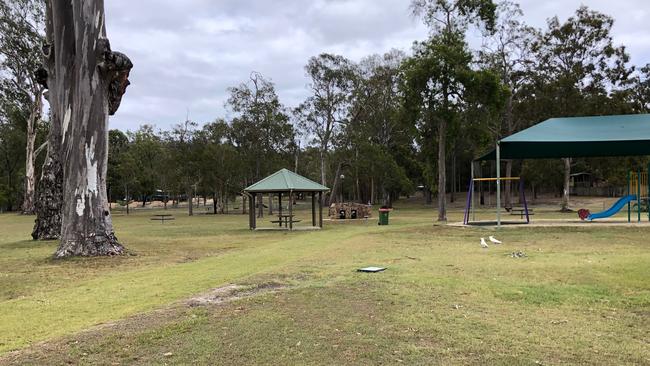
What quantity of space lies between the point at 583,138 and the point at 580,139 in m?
0.18

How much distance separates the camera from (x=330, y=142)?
50219 mm

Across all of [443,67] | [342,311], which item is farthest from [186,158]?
[342,311]

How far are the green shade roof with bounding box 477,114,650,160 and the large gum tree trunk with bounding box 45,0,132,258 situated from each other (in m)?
14.5

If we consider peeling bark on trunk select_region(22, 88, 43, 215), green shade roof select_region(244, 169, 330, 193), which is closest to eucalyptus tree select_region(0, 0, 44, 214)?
peeling bark on trunk select_region(22, 88, 43, 215)

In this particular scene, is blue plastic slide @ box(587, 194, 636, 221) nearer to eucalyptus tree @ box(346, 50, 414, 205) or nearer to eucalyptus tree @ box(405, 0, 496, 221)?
eucalyptus tree @ box(405, 0, 496, 221)

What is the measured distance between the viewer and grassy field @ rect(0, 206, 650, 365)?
4.39 meters

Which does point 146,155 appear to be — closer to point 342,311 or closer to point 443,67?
point 443,67

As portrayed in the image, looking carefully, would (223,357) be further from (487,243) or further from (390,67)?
(390,67)

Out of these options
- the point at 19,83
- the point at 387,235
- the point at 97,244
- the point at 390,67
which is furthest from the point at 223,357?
the point at 19,83

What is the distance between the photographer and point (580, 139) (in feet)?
64.8

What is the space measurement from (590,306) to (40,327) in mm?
6439

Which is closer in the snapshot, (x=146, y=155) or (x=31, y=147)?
(x=31, y=147)

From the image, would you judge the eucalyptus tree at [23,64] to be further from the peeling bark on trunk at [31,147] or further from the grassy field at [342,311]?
the grassy field at [342,311]

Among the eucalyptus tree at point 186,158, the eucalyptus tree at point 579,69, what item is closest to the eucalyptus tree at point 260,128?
the eucalyptus tree at point 186,158
